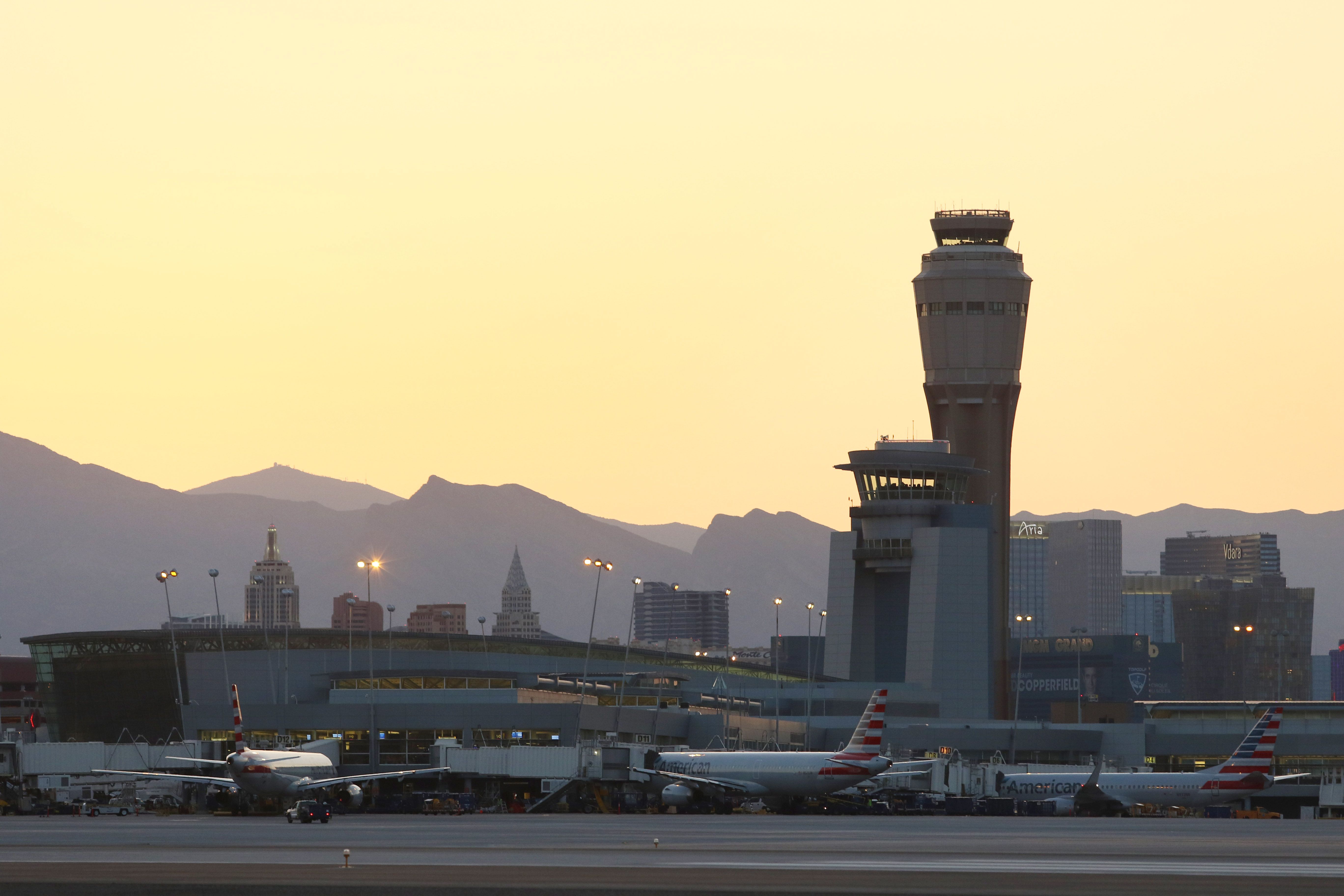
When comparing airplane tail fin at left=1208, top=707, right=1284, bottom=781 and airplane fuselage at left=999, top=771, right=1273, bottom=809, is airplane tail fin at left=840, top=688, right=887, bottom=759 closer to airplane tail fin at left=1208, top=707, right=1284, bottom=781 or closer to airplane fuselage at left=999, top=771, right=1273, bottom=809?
airplane fuselage at left=999, top=771, right=1273, bottom=809

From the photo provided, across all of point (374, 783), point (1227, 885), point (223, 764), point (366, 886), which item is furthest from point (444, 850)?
point (374, 783)

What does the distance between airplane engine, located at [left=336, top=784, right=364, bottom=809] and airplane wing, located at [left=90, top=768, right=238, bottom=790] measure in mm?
6575

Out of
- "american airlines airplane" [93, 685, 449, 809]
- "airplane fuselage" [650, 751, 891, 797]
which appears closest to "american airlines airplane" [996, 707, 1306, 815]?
"airplane fuselage" [650, 751, 891, 797]

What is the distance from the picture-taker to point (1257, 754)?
128750 mm

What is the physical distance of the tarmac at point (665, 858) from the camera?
54031 millimetres

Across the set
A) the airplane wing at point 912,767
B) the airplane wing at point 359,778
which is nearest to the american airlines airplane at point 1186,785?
the airplane wing at point 912,767

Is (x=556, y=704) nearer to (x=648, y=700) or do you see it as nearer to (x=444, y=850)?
(x=648, y=700)

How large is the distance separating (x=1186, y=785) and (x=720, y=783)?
33.9m

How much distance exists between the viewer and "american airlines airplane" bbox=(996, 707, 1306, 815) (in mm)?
127500

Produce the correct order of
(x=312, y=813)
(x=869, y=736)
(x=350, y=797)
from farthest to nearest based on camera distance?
1. (x=869, y=736)
2. (x=350, y=797)
3. (x=312, y=813)

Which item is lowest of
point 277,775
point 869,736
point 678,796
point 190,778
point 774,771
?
point 678,796

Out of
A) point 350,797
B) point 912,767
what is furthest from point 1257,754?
point 350,797

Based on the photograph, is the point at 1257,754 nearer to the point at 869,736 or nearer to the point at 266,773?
the point at 869,736

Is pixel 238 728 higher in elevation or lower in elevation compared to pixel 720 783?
higher
